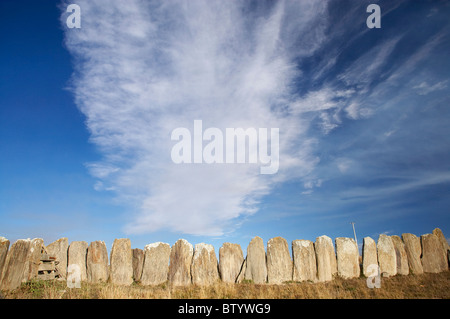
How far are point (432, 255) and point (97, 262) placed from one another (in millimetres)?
16828

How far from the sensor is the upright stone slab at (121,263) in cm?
1231

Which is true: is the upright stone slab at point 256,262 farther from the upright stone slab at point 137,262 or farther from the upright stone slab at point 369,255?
the upright stone slab at point 369,255

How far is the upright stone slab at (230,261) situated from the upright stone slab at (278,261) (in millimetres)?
1346

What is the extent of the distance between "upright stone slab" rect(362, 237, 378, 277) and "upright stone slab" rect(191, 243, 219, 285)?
7.35 meters

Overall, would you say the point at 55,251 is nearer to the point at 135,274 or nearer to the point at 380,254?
the point at 135,274

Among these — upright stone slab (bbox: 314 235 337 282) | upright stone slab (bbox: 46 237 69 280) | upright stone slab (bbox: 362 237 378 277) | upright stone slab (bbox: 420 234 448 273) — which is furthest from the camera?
upright stone slab (bbox: 420 234 448 273)

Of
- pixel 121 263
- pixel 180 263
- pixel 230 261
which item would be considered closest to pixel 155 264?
pixel 180 263

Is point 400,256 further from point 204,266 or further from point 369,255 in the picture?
point 204,266

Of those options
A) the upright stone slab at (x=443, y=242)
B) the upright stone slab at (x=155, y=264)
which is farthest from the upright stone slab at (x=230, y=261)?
the upright stone slab at (x=443, y=242)

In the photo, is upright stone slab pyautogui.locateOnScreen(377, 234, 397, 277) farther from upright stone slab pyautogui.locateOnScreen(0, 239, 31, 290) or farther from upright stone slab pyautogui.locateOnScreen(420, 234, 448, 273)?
upright stone slab pyautogui.locateOnScreen(0, 239, 31, 290)

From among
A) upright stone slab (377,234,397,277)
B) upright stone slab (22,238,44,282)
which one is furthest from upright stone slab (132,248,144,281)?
upright stone slab (377,234,397,277)

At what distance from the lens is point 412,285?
11.9m

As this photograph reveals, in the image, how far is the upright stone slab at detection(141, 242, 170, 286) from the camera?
1238 cm
